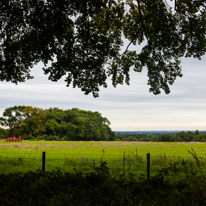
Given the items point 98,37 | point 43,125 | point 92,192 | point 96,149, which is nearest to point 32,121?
point 43,125

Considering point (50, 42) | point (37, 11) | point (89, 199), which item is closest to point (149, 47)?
point (50, 42)

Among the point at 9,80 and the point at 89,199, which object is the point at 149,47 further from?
the point at 9,80

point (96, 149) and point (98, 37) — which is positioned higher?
point (98, 37)

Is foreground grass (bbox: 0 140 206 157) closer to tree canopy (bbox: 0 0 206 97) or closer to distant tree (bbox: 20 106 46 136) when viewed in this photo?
tree canopy (bbox: 0 0 206 97)

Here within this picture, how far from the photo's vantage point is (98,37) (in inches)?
435

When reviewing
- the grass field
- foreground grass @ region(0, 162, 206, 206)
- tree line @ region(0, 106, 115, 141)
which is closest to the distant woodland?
tree line @ region(0, 106, 115, 141)

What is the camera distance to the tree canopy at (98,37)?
32.6 ft

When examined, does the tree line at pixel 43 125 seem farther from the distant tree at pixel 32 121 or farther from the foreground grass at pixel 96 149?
the foreground grass at pixel 96 149

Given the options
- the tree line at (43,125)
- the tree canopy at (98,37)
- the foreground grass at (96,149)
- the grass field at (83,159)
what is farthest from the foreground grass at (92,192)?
the tree line at (43,125)

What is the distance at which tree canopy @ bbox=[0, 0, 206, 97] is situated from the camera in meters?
9.94

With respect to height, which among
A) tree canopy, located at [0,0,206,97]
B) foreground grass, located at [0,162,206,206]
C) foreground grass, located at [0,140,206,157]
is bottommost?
foreground grass, located at [0,140,206,157]

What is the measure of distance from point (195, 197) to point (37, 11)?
32.1ft

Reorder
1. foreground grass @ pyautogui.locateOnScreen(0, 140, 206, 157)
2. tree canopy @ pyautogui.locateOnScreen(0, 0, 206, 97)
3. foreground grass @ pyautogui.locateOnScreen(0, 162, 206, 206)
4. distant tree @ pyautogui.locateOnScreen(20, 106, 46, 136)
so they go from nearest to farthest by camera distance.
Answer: foreground grass @ pyautogui.locateOnScreen(0, 162, 206, 206), tree canopy @ pyautogui.locateOnScreen(0, 0, 206, 97), foreground grass @ pyautogui.locateOnScreen(0, 140, 206, 157), distant tree @ pyautogui.locateOnScreen(20, 106, 46, 136)

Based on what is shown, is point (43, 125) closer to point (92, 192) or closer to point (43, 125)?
point (43, 125)
